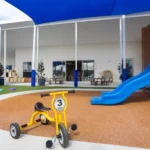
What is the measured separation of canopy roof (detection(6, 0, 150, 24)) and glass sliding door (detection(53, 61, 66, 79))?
1096 centimetres

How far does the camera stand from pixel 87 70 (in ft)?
50.9

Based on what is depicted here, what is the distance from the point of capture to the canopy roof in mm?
4055

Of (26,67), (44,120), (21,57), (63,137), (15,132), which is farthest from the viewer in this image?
(26,67)

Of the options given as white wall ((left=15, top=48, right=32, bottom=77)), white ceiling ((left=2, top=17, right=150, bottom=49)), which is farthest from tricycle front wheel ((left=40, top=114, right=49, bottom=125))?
white wall ((left=15, top=48, right=32, bottom=77))

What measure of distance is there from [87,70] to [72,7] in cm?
1131

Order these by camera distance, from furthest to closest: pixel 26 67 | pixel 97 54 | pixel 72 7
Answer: pixel 26 67
pixel 97 54
pixel 72 7

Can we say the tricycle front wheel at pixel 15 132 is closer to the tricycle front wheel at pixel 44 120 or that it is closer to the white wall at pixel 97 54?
the tricycle front wheel at pixel 44 120

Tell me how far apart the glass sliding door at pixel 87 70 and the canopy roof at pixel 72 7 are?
408 inches

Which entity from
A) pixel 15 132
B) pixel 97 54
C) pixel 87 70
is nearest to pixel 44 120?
pixel 15 132

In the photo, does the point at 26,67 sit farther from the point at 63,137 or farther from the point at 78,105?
the point at 63,137

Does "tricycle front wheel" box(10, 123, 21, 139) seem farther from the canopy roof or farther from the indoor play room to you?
the canopy roof

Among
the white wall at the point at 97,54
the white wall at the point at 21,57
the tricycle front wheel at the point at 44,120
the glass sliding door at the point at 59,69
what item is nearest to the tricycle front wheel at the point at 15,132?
the tricycle front wheel at the point at 44,120

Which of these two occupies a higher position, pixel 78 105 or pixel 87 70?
pixel 87 70

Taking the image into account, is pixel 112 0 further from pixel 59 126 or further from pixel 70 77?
pixel 70 77
